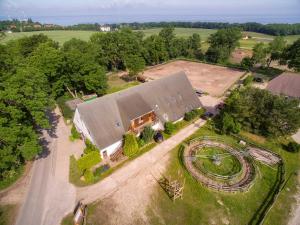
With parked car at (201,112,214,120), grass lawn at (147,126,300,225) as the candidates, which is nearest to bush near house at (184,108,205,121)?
parked car at (201,112,214,120)

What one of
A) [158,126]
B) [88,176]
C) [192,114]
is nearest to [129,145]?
[88,176]

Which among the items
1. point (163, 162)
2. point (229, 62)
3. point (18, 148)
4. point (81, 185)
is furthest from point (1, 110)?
point (229, 62)

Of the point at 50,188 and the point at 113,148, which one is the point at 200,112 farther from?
the point at 50,188

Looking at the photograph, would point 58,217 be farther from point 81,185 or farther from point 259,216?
point 259,216

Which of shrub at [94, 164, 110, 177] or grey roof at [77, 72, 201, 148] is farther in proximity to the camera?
grey roof at [77, 72, 201, 148]

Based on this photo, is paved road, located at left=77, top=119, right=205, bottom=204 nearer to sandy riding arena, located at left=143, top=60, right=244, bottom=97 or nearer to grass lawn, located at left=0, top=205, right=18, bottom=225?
grass lawn, located at left=0, top=205, right=18, bottom=225

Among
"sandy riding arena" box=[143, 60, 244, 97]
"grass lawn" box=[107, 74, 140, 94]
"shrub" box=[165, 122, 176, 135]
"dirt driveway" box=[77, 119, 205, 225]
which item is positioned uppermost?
"shrub" box=[165, 122, 176, 135]
